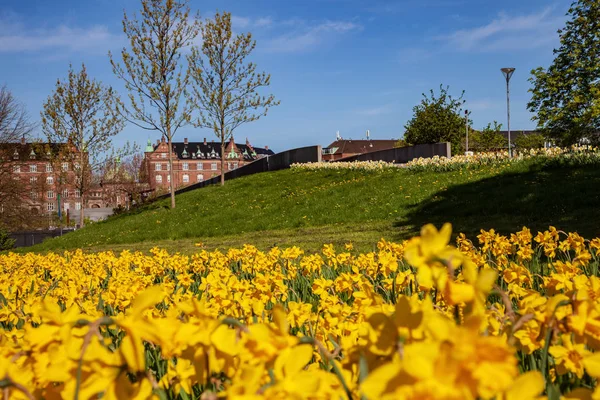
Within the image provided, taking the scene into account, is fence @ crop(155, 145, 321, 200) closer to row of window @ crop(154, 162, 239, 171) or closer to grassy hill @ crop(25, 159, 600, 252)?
grassy hill @ crop(25, 159, 600, 252)

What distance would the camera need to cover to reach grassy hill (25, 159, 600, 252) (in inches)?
388

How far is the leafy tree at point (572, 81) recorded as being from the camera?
24.3 metres

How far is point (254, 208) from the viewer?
1708 centimetres

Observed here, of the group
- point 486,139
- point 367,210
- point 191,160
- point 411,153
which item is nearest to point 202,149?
point 191,160

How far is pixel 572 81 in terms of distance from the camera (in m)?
25.5

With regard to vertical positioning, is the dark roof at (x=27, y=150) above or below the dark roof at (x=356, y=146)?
below

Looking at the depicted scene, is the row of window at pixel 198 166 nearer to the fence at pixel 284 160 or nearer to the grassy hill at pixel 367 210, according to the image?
the fence at pixel 284 160

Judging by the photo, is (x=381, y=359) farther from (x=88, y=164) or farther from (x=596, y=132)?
(x=88, y=164)

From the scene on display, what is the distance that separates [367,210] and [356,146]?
75606 millimetres

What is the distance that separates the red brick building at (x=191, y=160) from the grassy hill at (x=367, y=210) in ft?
238

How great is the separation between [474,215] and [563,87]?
19244 mm

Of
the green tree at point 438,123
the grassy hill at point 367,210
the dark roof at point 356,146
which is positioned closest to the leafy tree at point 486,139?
the green tree at point 438,123

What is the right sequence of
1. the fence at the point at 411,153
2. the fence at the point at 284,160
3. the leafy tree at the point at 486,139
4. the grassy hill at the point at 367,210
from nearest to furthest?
1. the grassy hill at the point at 367,210
2. the fence at the point at 411,153
3. the fence at the point at 284,160
4. the leafy tree at the point at 486,139

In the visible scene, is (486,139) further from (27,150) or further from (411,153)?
(27,150)
